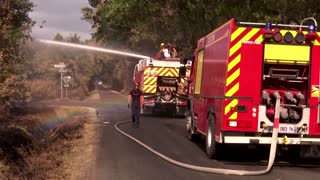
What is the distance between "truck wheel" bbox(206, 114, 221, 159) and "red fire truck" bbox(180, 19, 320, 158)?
47 centimetres

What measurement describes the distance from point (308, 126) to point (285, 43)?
187cm

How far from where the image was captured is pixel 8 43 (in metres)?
22.0

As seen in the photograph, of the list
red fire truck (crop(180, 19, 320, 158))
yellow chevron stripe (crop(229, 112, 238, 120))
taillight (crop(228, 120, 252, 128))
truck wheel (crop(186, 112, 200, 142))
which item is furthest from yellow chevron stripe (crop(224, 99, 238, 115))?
truck wheel (crop(186, 112, 200, 142))

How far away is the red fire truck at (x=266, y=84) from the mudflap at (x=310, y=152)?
0.40 m

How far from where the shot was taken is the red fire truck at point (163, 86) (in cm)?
2848

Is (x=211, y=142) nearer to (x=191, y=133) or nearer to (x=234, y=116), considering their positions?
(x=234, y=116)

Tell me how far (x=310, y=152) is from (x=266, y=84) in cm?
202

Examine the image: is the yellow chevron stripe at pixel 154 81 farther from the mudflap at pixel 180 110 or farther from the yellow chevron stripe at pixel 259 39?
the yellow chevron stripe at pixel 259 39

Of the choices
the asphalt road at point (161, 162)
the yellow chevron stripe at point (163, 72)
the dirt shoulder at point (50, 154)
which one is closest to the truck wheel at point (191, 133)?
the asphalt road at point (161, 162)

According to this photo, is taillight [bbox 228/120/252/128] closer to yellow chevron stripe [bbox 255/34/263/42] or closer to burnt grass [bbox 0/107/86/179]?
yellow chevron stripe [bbox 255/34/263/42]

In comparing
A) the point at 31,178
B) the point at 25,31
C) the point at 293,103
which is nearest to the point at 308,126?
the point at 293,103

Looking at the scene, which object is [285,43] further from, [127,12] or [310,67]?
[127,12]

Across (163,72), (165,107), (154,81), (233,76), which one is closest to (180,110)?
(165,107)

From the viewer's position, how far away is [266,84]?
12695 millimetres
